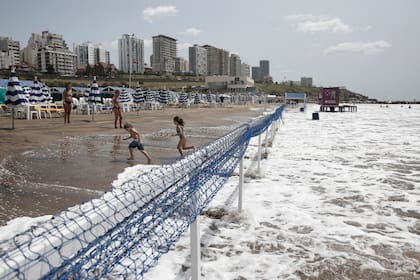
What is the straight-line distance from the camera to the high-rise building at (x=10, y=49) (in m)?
162

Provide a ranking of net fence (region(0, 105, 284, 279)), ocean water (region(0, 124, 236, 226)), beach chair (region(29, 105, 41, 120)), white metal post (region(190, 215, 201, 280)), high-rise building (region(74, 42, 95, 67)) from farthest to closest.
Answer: high-rise building (region(74, 42, 95, 67))
beach chair (region(29, 105, 41, 120))
ocean water (region(0, 124, 236, 226))
white metal post (region(190, 215, 201, 280))
net fence (region(0, 105, 284, 279))

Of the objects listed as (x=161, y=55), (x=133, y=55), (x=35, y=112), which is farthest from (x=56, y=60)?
(x=35, y=112)

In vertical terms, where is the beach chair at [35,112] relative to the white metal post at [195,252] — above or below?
above

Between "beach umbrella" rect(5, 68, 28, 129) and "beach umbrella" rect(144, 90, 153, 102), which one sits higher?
"beach umbrella" rect(144, 90, 153, 102)

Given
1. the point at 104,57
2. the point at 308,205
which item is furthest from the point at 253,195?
the point at 104,57

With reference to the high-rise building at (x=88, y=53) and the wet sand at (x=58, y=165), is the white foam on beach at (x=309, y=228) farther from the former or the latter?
the high-rise building at (x=88, y=53)

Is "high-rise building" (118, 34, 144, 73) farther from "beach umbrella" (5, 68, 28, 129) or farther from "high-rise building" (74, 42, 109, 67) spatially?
"beach umbrella" (5, 68, 28, 129)

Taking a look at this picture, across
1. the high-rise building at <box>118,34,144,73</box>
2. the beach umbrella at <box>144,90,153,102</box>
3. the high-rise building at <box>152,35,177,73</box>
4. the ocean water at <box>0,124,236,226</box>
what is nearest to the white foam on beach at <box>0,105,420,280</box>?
the ocean water at <box>0,124,236,226</box>

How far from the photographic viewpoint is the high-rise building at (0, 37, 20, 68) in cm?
16238

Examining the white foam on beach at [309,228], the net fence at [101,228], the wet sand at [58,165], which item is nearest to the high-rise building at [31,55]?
the wet sand at [58,165]

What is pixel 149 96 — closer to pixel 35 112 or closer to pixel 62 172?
pixel 35 112

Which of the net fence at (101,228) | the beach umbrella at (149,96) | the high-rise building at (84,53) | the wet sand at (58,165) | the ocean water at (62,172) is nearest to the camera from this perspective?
the net fence at (101,228)

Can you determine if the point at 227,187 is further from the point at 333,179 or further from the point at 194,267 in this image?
the point at 194,267

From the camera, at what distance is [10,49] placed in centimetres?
17050
